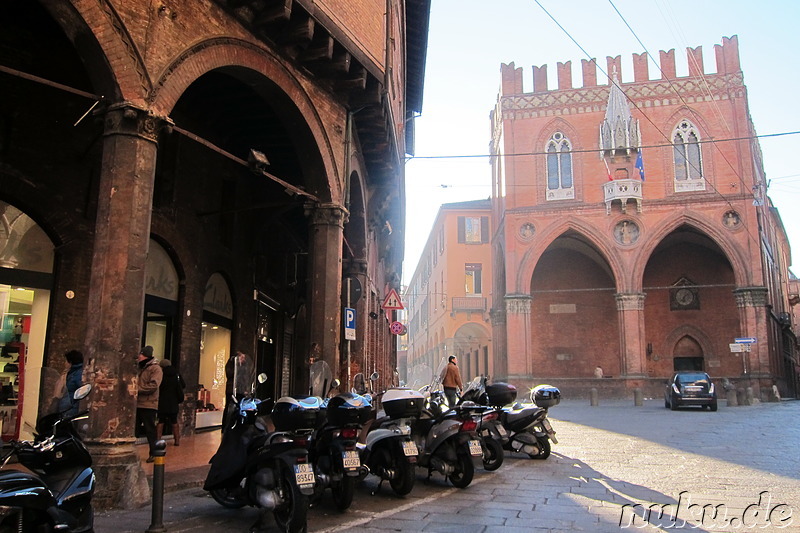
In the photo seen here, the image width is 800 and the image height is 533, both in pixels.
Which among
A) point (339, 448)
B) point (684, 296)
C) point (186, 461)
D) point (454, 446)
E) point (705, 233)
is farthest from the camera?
point (684, 296)

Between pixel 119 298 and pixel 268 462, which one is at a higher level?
pixel 119 298

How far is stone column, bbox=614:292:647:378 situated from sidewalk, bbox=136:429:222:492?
24.7 metres

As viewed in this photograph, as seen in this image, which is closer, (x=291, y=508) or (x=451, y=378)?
(x=291, y=508)

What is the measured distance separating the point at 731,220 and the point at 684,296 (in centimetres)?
550

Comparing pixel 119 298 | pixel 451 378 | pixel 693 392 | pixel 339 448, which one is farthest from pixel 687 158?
pixel 119 298

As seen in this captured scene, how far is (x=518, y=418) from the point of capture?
9336 mm

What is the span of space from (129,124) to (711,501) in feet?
22.8

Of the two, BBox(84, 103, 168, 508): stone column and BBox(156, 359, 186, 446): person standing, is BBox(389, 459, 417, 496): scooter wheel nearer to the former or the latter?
BBox(84, 103, 168, 508): stone column

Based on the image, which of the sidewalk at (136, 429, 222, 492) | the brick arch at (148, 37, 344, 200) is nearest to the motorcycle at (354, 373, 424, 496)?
the sidewalk at (136, 429, 222, 492)

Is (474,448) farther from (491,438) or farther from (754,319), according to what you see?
(754,319)

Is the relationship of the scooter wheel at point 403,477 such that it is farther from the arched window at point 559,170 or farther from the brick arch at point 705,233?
the arched window at point 559,170

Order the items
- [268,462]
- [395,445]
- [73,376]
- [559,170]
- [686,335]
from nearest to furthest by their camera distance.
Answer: [268,462] → [395,445] → [73,376] → [559,170] → [686,335]

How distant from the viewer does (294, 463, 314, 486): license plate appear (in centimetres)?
492

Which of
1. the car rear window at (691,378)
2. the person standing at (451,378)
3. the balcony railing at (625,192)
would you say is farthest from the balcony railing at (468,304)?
the person standing at (451,378)
